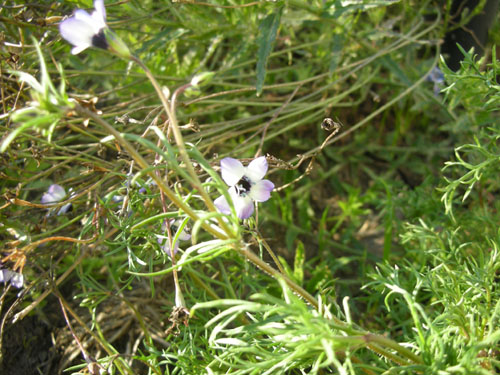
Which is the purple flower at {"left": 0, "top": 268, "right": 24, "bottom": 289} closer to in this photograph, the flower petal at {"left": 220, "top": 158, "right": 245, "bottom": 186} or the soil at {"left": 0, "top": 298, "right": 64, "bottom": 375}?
the soil at {"left": 0, "top": 298, "right": 64, "bottom": 375}

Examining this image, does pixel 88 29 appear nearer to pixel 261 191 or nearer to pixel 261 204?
pixel 261 191

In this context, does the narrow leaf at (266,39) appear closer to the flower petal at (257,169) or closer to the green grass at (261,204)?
the green grass at (261,204)

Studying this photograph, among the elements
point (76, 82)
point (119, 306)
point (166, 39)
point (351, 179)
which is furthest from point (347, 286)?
point (76, 82)

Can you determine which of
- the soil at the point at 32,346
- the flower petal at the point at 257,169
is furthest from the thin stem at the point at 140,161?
the soil at the point at 32,346

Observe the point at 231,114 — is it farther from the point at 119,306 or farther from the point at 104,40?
the point at 104,40

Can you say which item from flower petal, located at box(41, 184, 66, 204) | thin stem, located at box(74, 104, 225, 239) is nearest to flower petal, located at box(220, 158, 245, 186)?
thin stem, located at box(74, 104, 225, 239)

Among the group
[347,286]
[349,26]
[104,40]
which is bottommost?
[347,286]
